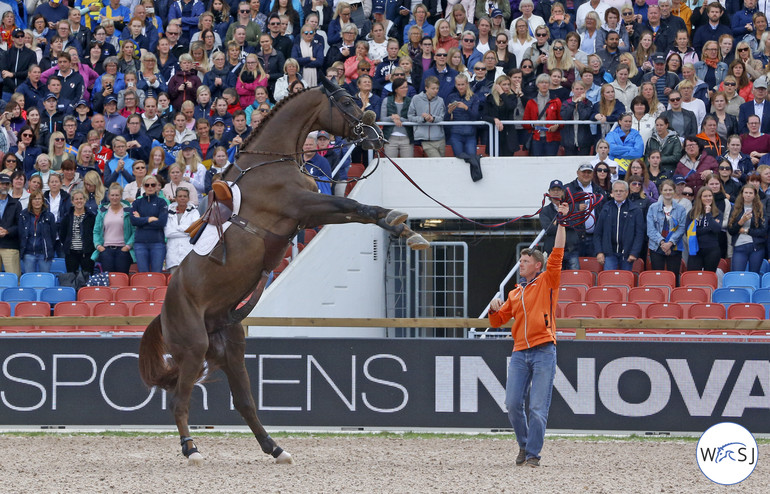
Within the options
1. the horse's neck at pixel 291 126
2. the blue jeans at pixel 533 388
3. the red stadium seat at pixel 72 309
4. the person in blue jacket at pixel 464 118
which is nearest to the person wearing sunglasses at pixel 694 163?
the person in blue jacket at pixel 464 118

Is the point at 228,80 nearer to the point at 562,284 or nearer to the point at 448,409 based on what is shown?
the point at 562,284

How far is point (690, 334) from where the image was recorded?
11.9 meters

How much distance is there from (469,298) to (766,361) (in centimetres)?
773

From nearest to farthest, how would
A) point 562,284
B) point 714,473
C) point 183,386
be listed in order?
point 714,473 → point 183,386 → point 562,284

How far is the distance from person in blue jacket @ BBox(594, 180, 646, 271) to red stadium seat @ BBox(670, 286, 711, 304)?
998 mm

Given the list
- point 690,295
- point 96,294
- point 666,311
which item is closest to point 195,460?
point 96,294

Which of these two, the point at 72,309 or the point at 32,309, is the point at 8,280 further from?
the point at 72,309

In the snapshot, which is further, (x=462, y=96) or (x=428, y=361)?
(x=462, y=96)

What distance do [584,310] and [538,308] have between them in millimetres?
4160

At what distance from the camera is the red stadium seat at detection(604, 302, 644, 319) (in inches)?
538

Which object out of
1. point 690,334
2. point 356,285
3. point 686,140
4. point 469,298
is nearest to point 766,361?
point 690,334

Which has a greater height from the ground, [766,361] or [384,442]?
[766,361]

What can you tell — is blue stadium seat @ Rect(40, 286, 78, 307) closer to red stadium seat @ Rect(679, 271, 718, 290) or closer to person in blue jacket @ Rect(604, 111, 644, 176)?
person in blue jacket @ Rect(604, 111, 644, 176)

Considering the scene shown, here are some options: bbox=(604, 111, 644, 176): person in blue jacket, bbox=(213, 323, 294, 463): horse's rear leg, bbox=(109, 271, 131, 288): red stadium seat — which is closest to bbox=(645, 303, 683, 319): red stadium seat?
bbox=(604, 111, 644, 176): person in blue jacket
